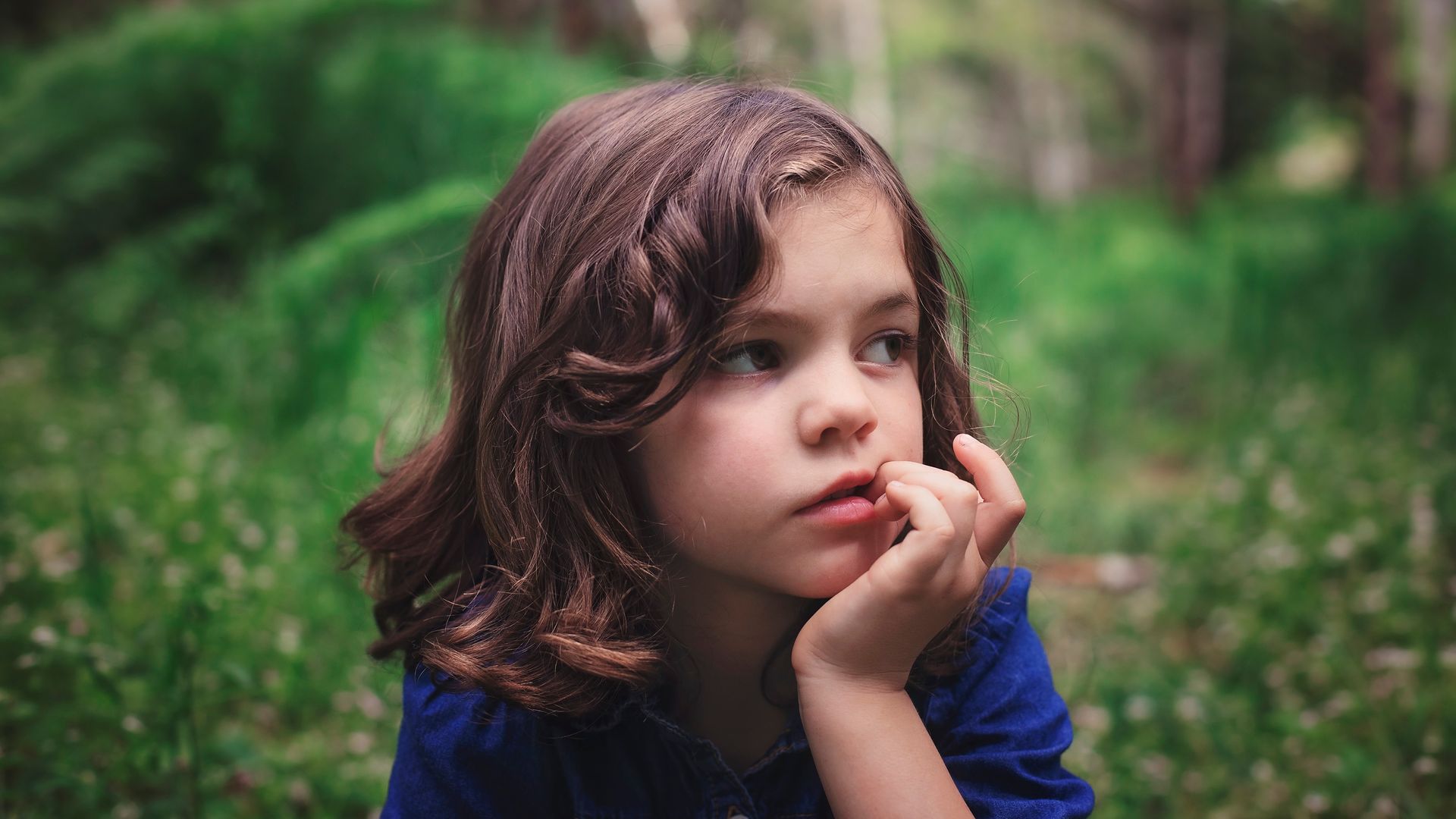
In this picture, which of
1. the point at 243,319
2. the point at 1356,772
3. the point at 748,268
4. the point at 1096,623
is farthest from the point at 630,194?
the point at 243,319

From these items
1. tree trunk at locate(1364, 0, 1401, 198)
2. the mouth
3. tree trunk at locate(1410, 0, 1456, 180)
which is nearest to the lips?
the mouth

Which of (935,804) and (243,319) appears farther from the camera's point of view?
(243,319)

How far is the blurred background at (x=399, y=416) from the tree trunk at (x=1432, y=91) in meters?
2.76

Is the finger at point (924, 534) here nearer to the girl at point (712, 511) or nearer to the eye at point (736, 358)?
the girl at point (712, 511)

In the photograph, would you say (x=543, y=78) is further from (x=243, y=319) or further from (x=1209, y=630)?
(x=1209, y=630)

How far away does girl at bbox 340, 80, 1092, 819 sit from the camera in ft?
3.62

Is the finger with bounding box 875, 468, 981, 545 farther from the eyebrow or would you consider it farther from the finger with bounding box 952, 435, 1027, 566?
the eyebrow

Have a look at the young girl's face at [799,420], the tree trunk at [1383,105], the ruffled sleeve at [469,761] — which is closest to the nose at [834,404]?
the young girl's face at [799,420]

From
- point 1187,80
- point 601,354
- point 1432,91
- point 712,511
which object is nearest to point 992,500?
point 712,511

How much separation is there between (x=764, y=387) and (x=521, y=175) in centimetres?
54

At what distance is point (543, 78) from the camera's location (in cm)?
433

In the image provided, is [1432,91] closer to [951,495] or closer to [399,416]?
[399,416]

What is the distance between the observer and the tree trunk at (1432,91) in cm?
809

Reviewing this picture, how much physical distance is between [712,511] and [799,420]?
0.15 m
